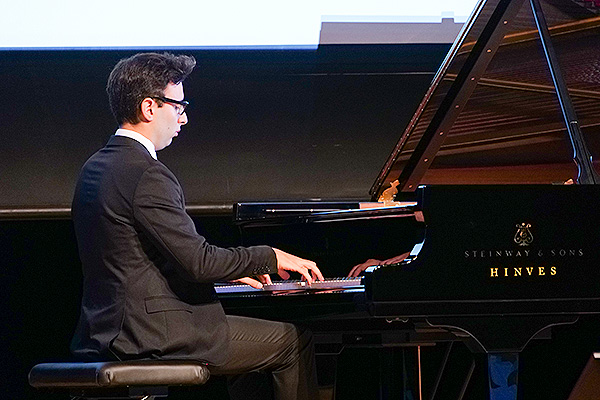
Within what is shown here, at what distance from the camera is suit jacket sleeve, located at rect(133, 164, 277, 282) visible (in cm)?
226

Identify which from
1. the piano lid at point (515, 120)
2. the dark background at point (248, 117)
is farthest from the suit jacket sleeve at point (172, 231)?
the dark background at point (248, 117)

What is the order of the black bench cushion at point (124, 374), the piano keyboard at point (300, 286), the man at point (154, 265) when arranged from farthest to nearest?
the piano keyboard at point (300, 286) < the man at point (154, 265) < the black bench cushion at point (124, 374)

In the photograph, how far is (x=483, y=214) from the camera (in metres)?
2.28

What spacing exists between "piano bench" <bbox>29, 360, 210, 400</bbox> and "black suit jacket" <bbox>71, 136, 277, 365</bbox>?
0.21 feet

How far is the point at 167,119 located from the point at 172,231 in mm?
391

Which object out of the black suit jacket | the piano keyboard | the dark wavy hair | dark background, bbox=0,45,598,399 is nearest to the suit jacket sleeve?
the black suit jacket

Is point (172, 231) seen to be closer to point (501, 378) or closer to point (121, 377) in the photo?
point (121, 377)

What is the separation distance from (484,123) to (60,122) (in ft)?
6.52

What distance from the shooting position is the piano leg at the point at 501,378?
88.9 inches

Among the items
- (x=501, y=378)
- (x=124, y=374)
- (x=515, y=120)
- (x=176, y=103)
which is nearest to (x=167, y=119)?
(x=176, y=103)

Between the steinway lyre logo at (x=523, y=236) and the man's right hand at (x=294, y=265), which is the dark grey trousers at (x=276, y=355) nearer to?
the man's right hand at (x=294, y=265)

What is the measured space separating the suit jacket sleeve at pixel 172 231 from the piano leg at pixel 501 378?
0.73m

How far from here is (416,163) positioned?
2.99 m

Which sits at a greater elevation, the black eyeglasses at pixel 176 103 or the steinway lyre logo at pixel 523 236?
the black eyeglasses at pixel 176 103
